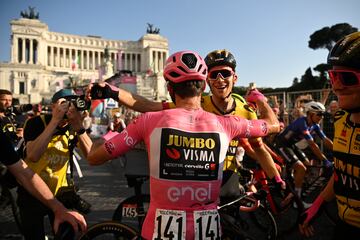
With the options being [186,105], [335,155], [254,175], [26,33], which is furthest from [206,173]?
[26,33]

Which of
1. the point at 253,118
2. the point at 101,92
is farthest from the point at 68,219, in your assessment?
the point at 253,118

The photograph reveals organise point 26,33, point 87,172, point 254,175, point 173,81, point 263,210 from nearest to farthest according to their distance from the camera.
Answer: point 173,81, point 263,210, point 254,175, point 87,172, point 26,33

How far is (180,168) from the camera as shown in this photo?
205 centimetres

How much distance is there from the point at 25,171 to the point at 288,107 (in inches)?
411

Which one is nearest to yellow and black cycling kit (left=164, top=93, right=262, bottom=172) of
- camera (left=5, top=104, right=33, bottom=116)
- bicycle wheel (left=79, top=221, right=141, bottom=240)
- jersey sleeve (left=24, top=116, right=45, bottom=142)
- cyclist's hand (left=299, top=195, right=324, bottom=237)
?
cyclist's hand (left=299, top=195, right=324, bottom=237)

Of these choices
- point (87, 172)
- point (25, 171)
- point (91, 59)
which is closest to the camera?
point (25, 171)

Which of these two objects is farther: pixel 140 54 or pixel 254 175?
pixel 140 54

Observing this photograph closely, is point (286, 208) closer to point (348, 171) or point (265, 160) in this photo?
point (265, 160)

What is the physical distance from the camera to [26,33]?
85.7 meters

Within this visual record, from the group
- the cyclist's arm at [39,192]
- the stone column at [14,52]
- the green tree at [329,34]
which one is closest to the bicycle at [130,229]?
the cyclist's arm at [39,192]

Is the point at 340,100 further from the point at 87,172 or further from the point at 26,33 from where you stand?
the point at 26,33

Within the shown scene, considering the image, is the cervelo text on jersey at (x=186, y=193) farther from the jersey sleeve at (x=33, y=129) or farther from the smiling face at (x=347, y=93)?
the jersey sleeve at (x=33, y=129)

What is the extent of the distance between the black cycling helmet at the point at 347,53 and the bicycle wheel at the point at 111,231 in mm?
2092

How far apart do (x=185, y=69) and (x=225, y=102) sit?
1408mm
